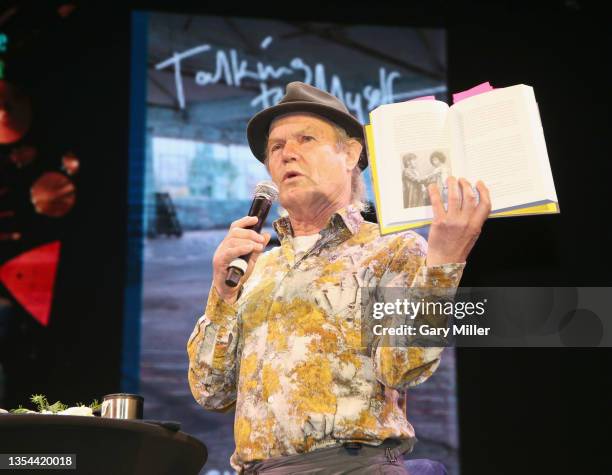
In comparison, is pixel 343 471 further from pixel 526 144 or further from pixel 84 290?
pixel 84 290

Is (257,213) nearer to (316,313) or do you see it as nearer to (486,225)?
(316,313)

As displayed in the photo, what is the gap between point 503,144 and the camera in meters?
1.68

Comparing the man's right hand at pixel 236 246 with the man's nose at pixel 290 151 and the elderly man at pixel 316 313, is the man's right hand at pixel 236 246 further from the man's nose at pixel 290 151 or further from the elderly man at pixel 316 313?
the man's nose at pixel 290 151

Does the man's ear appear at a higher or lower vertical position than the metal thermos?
higher

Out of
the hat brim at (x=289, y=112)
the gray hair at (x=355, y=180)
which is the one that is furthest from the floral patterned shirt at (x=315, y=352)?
the hat brim at (x=289, y=112)

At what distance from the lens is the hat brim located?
2.15m

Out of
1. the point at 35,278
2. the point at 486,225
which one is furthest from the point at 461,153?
the point at 35,278

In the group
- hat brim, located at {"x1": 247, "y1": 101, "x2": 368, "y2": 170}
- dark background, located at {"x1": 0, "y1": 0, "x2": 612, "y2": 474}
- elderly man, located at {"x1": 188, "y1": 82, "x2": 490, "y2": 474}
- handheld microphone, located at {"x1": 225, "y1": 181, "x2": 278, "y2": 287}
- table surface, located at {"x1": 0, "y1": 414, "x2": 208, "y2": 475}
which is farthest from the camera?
dark background, located at {"x1": 0, "y1": 0, "x2": 612, "y2": 474}

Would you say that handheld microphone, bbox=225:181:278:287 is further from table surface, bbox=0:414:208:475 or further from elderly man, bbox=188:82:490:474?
table surface, bbox=0:414:208:475

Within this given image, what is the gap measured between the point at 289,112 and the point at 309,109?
60 mm

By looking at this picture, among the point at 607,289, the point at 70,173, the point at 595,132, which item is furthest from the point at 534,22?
the point at 70,173

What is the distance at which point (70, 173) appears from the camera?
4.31 meters

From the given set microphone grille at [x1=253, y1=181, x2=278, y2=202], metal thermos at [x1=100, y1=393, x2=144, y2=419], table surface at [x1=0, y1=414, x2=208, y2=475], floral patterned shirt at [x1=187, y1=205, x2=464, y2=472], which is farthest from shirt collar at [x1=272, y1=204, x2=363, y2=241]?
table surface at [x1=0, y1=414, x2=208, y2=475]

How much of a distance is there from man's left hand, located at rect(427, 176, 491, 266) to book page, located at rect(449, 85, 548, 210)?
0.10 feet
